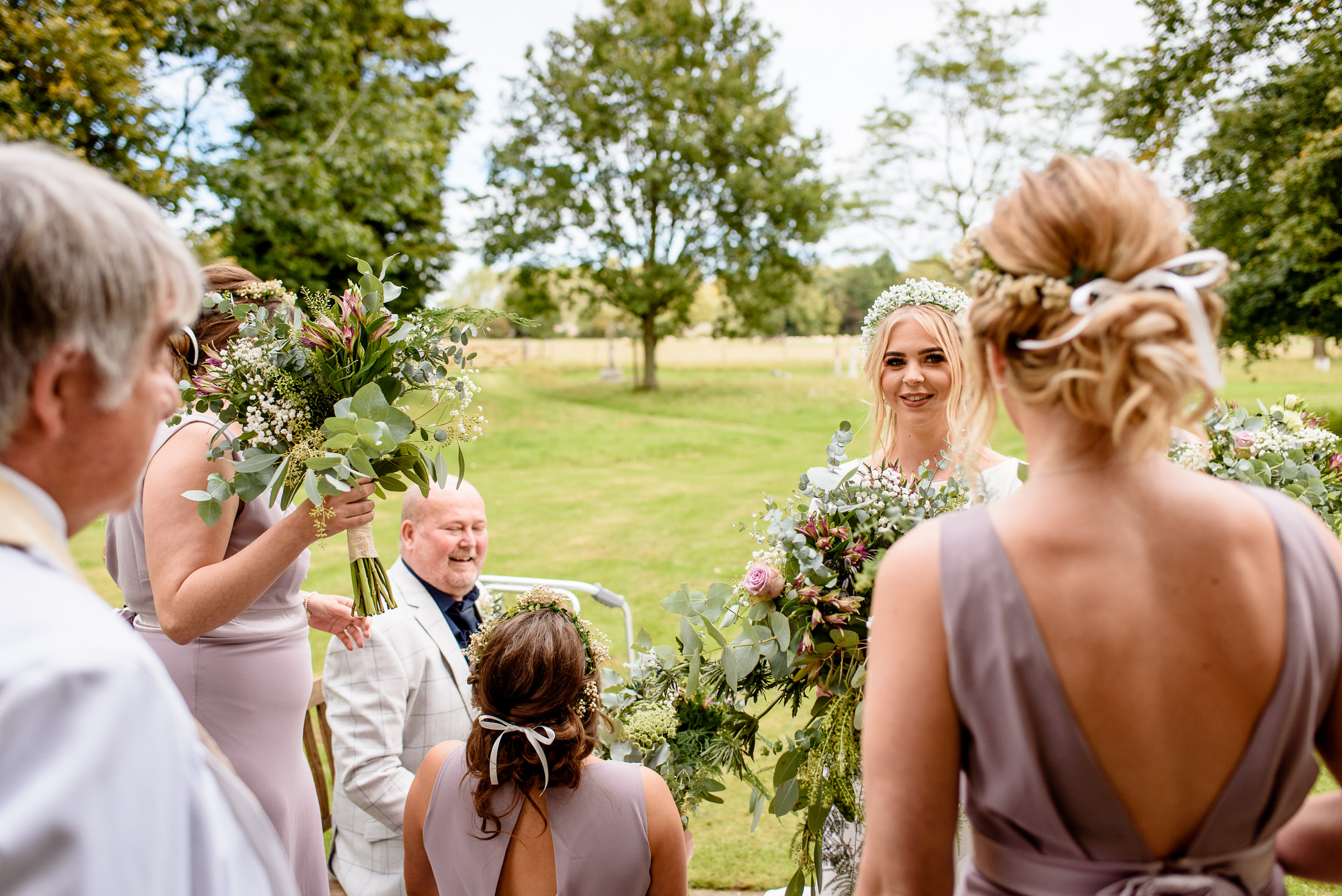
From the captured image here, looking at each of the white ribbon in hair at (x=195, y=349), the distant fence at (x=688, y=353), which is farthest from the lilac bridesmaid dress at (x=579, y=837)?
the distant fence at (x=688, y=353)

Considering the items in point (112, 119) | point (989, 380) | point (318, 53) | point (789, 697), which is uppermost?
point (318, 53)

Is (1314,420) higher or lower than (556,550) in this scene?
higher

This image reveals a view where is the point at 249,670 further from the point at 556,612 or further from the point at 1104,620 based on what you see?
the point at 1104,620

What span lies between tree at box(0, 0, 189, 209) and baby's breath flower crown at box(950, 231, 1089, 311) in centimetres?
1212

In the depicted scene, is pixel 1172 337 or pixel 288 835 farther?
pixel 288 835

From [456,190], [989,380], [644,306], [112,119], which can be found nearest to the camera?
[989,380]

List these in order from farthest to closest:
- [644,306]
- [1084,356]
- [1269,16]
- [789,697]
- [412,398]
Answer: [644,306], [1269,16], [412,398], [789,697], [1084,356]

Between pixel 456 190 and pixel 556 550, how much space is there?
17.1 meters

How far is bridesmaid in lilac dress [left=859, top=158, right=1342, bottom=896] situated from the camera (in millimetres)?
1271

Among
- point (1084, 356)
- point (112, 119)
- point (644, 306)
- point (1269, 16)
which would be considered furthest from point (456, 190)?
point (1084, 356)

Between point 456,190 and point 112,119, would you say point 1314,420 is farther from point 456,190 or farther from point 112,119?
point 456,190

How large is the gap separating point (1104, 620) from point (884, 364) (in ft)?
7.88

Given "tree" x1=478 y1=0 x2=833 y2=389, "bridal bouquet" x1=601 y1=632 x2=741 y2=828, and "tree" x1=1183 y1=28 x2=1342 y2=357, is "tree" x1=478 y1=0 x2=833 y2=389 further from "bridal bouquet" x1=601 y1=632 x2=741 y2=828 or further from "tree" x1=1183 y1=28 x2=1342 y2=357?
"bridal bouquet" x1=601 y1=632 x2=741 y2=828

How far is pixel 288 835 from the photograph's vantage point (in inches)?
105
